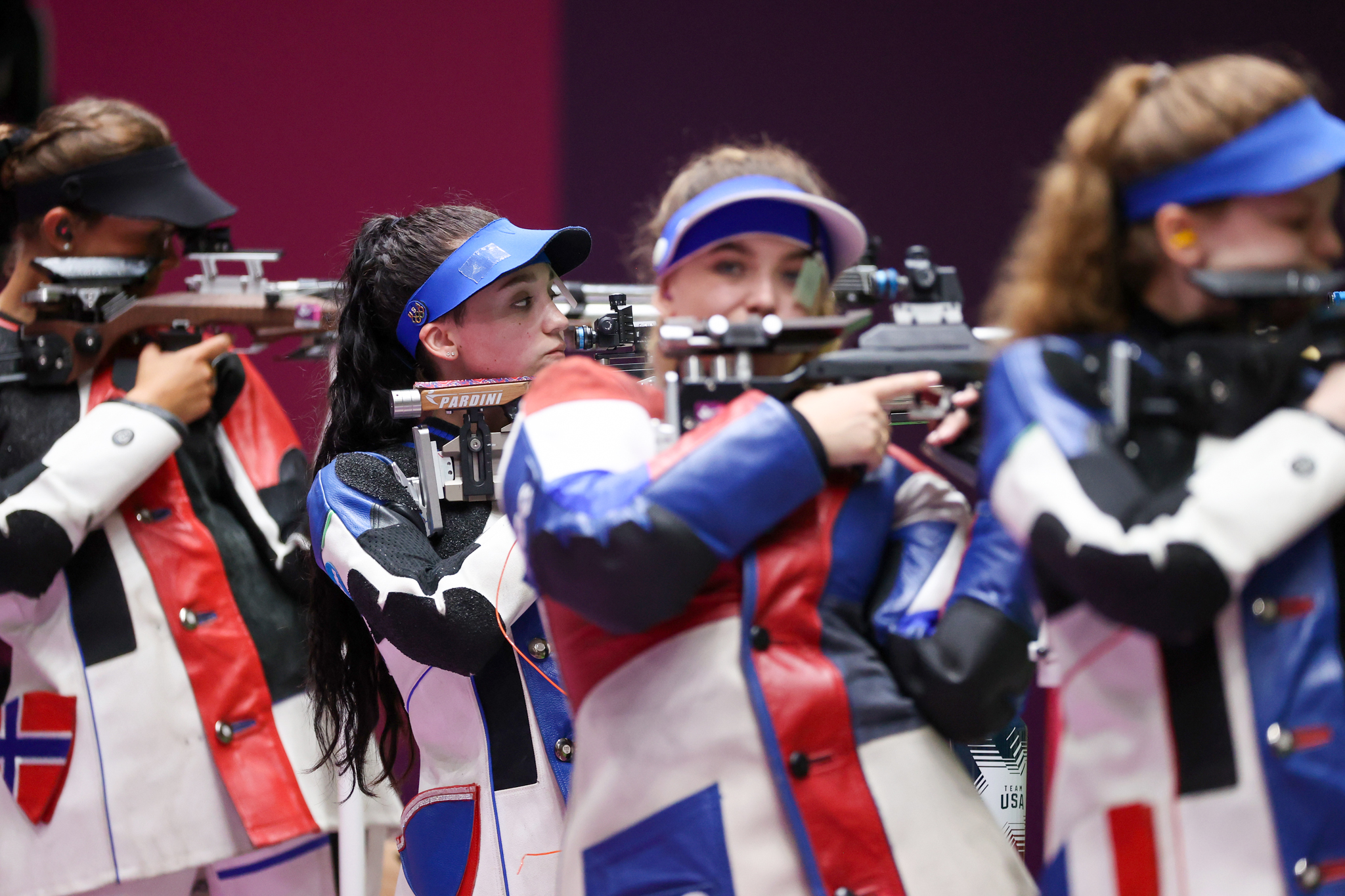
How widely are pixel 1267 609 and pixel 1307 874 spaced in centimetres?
19

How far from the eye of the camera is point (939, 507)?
4.13ft

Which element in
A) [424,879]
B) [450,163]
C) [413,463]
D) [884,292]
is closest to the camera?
[884,292]

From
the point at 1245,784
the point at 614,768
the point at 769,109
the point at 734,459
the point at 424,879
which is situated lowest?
the point at 424,879

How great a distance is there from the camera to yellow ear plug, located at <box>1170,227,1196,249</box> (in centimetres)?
99

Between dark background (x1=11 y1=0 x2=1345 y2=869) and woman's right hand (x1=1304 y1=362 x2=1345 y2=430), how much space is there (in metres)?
1.87

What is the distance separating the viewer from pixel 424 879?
1.67 meters

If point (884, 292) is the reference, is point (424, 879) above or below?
below

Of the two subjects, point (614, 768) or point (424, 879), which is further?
point (424, 879)

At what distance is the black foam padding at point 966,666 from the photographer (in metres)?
1.14

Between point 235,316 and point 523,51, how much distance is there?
3.74 feet

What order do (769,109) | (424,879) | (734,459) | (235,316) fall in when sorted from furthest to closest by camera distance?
(769,109)
(235,316)
(424,879)
(734,459)

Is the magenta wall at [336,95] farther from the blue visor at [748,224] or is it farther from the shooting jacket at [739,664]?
the shooting jacket at [739,664]

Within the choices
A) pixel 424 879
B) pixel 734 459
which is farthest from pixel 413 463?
pixel 734 459

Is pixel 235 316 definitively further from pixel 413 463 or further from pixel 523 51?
pixel 523 51
